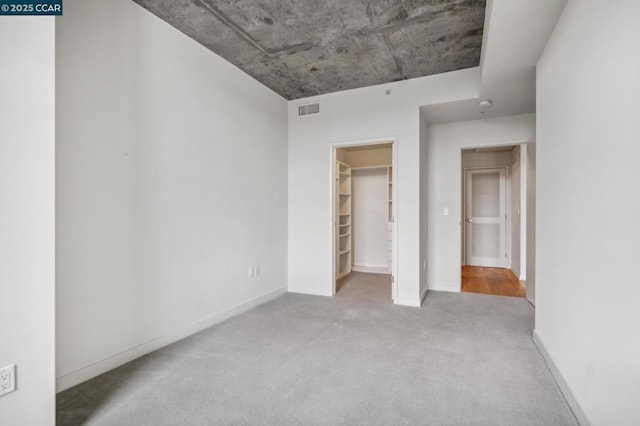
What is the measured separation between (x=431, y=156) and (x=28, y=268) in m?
4.61

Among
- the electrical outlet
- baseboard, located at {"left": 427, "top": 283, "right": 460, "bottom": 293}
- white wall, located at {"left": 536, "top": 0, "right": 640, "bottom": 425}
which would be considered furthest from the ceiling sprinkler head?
the electrical outlet

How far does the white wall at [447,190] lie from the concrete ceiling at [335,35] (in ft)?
3.83

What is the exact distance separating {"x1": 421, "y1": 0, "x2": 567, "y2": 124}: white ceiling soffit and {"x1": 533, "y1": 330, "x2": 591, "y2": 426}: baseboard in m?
2.36

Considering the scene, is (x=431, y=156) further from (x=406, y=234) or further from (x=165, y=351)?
(x=165, y=351)

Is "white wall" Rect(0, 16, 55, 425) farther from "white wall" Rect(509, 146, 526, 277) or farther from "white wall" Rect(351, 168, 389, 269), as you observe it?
"white wall" Rect(509, 146, 526, 277)

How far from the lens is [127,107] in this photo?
94.1 inches

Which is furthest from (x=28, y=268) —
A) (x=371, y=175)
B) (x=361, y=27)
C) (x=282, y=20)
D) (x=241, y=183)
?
(x=371, y=175)

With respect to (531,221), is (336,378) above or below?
below

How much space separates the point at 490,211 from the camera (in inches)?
259

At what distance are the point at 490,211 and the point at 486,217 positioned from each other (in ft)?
0.49

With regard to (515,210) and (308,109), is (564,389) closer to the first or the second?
(308,109)

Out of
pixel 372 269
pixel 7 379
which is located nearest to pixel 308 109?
pixel 372 269

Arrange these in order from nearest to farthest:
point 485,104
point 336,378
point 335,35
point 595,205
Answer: point 595,205 → point 336,378 → point 335,35 → point 485,104

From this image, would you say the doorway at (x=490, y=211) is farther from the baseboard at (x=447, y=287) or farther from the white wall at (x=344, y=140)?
the white wall at (x=344, y=140)
